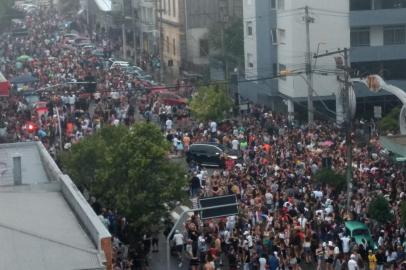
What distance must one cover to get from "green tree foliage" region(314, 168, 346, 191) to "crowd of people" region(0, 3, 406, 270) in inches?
7.0

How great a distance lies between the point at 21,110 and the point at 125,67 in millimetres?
17905

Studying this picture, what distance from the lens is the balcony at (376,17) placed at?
2101 inches

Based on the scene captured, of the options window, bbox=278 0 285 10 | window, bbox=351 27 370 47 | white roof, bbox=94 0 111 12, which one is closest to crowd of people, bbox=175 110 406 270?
window, bbox=351 27 370 47

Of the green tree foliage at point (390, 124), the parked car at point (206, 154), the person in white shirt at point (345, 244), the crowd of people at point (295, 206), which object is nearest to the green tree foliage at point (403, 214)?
the crowd of people at point (295, 206)

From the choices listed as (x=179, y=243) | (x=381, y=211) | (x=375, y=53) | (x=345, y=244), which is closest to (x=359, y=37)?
(x=375, y=53)

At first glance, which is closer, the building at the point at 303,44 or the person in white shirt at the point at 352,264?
the person in white shirt at the point at 352,264

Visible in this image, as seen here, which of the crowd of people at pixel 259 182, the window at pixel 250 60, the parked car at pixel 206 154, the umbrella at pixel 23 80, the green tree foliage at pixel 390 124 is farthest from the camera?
the window at pixel 250 60

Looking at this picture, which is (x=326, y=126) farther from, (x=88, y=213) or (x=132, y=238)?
(x=88, y=213)

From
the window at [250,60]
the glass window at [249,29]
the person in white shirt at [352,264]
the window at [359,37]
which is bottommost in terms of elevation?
the person in white shirt at [352,264]

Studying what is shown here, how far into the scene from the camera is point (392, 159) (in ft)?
128

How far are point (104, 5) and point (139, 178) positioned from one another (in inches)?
2550

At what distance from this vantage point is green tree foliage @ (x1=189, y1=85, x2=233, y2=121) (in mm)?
49250

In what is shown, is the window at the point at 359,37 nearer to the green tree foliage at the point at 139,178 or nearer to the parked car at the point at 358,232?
the green tree foliage at the point at 139,178

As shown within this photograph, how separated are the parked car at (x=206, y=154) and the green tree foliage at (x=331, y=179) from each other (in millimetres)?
6993
